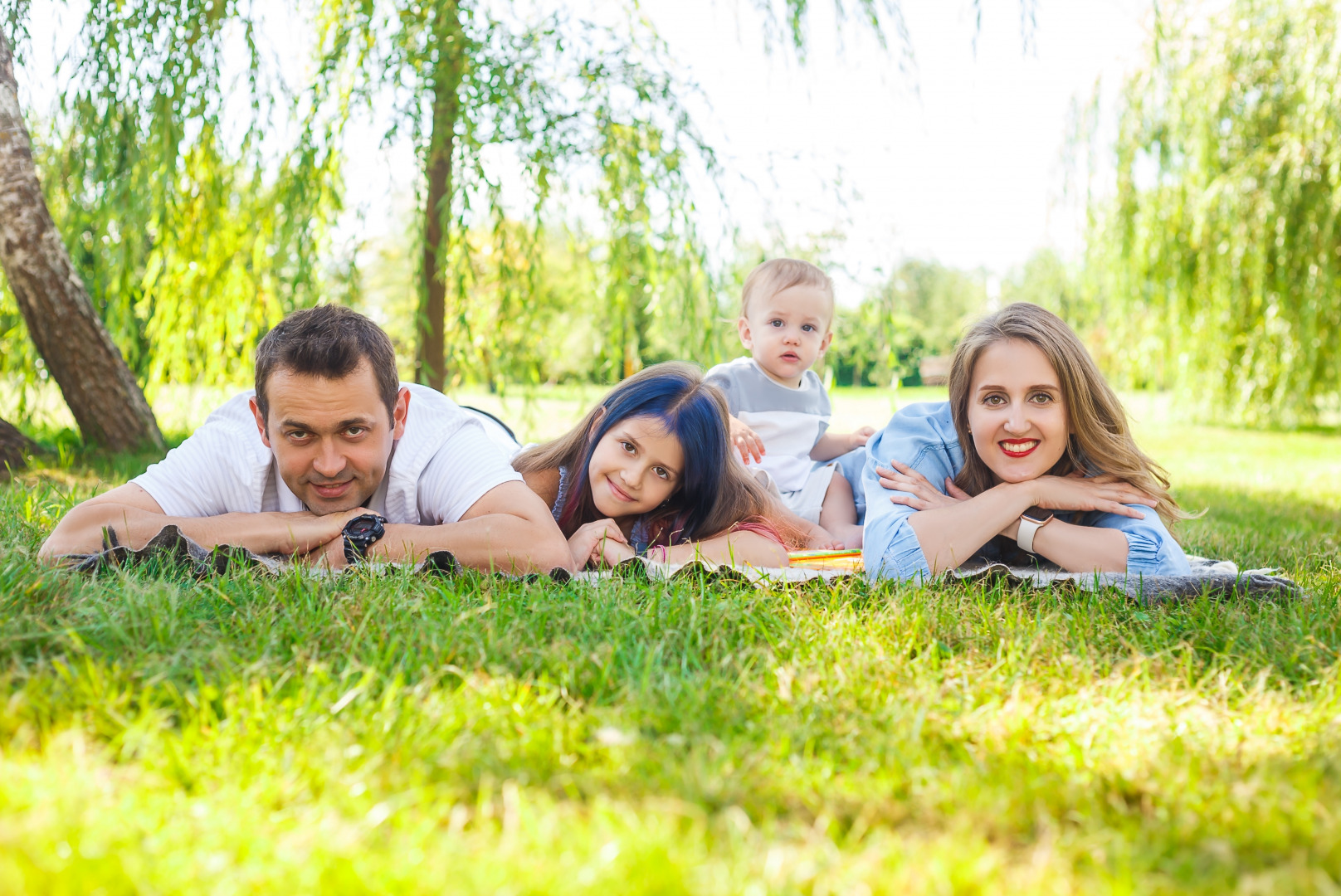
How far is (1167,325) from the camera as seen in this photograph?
9.54m

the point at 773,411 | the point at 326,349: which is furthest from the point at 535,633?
the point at 773,411

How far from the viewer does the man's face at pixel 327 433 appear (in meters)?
2.55

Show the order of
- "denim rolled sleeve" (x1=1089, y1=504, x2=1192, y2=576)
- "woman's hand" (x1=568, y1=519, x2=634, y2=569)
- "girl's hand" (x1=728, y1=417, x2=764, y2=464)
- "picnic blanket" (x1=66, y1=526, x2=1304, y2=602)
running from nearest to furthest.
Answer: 1. "picnic blanket" (x1=66, y1=526, x2=1304, y2=602)
2. "denim rolled sleeve" (x1=1089, y1=504, x2=1192, y2=576)
3. "woman's hand" (x1=568, y1=519, x2=634, y2=569)
4. "girl's hand" (x1=728, y1=417, x2=764, y2=464)

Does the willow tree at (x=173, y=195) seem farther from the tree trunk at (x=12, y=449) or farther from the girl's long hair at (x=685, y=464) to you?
the girl's long hair at (x=685, y=464)

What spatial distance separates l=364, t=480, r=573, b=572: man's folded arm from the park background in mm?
170

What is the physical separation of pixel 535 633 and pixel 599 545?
0.85 meters

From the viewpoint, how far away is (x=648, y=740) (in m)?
1.55

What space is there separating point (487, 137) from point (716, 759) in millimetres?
3793

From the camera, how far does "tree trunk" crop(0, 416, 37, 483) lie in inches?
170

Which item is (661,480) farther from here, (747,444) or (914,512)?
(914,512)

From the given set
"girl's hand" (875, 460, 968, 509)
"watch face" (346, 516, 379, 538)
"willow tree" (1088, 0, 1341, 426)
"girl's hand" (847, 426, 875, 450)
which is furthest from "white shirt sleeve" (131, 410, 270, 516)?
"willow tree" (1088, 0, 1341, 426)

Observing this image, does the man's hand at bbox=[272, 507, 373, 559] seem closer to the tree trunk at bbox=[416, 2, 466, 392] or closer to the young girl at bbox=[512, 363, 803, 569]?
the young girl at bbox=[512, 363, 803, 569]

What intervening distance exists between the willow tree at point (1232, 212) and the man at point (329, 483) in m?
8.36

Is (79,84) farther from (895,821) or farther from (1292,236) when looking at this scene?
(1292,236)
